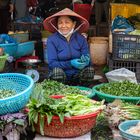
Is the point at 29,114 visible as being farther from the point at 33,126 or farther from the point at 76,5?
the point at 76,5

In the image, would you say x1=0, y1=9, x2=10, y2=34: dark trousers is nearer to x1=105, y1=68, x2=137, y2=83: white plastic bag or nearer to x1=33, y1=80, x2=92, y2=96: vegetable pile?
x1=105, y1=68, x2=137, y2=83: white plastic bag

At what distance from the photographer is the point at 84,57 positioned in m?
5.18

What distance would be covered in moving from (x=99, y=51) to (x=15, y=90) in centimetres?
302

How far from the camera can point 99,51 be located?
22.5 ft

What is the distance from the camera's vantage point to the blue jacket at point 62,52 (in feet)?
17.2

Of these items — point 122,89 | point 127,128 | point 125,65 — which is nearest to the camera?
point 127,128

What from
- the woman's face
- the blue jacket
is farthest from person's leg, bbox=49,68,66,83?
the woman's face

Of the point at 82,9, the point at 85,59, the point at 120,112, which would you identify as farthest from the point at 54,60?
the point at 82,9

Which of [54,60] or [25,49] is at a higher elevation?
Result: [54,60]

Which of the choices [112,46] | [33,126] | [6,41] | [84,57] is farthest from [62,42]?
[33,126]

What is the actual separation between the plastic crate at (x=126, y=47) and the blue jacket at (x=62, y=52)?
0.70m

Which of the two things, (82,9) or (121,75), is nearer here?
(121,75)

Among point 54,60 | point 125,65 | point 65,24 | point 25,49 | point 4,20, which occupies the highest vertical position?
point 65,24

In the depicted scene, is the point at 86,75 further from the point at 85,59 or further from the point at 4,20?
the point at 4,20
